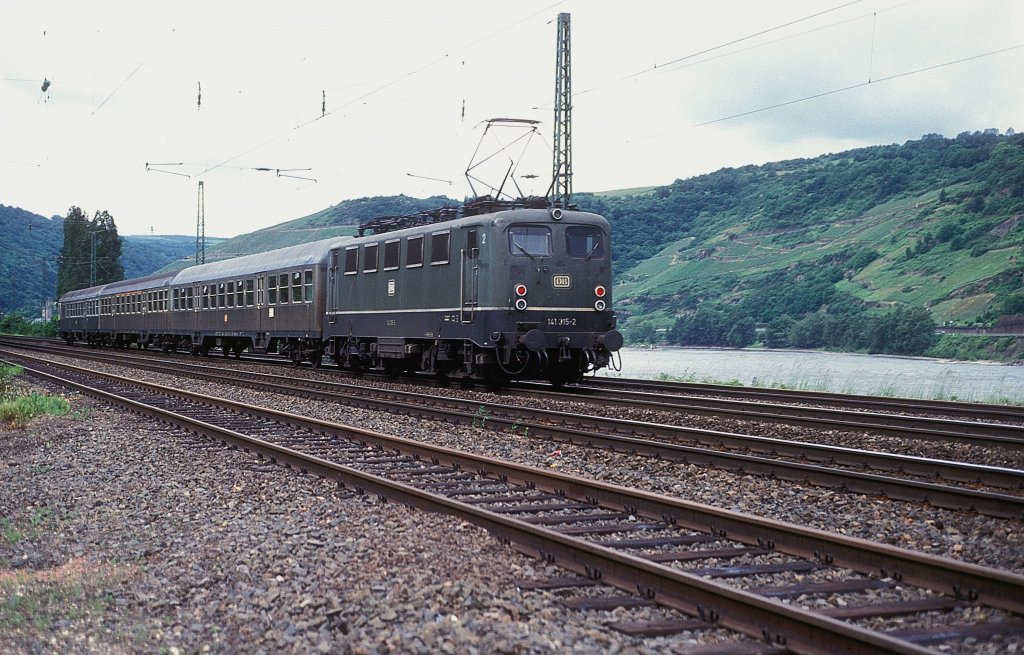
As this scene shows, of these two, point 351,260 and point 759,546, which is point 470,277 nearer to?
point 351,260

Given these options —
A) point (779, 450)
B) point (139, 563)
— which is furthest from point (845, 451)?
point (139, 563)

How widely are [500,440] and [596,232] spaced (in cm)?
777

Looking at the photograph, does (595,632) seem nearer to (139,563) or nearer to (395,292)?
(139,563)

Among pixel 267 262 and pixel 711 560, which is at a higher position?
pixel 267 262

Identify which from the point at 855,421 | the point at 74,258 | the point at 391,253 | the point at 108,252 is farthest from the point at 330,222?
the point at 855,421

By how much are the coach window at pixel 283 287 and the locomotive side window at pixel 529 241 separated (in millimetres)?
11023

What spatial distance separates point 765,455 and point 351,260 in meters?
14.5

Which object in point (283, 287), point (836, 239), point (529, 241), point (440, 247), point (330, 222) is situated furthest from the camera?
point (330, 222)

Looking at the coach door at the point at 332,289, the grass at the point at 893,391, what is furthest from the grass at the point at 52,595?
the coach door at the point at 332,289

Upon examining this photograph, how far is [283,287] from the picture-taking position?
27.2 m

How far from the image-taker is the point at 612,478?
938 cm

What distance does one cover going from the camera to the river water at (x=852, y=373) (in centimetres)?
2270

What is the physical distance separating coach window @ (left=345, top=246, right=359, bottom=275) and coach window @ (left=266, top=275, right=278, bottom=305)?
17.3 feet

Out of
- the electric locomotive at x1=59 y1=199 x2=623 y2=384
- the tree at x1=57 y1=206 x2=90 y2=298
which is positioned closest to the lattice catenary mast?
the electric locomotive at x1=59 y1=199 x2=623 y2=384
